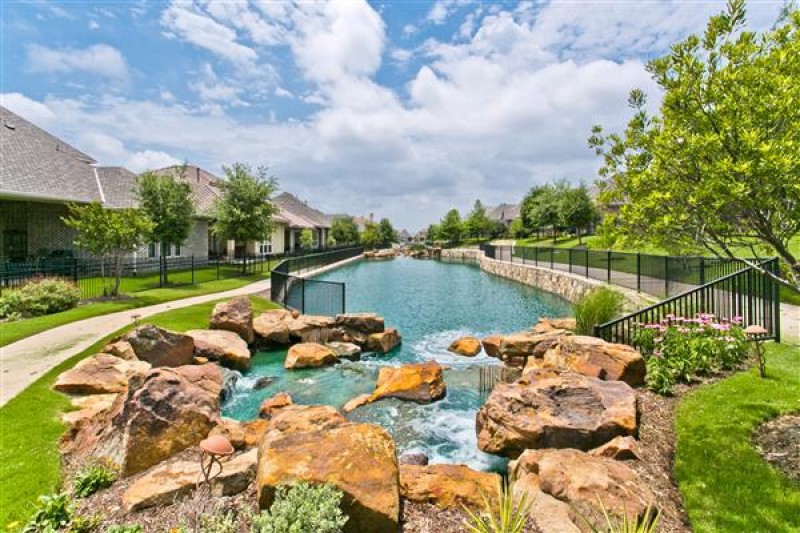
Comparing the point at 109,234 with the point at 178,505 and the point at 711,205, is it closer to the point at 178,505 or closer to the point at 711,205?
the point at 178,505

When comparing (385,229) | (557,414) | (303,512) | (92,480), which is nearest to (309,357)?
(92,480)

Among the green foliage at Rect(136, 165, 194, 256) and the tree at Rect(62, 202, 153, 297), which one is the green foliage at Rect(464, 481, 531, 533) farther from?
the green foliage at Rect(136, 165, 194, 256)

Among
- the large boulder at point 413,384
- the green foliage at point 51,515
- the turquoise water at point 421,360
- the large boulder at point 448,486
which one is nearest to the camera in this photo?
the green foliage at point 51,515

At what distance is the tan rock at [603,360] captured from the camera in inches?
285

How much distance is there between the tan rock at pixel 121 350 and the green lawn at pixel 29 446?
0.70 meters

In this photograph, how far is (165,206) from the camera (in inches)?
880

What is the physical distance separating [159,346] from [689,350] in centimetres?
1145

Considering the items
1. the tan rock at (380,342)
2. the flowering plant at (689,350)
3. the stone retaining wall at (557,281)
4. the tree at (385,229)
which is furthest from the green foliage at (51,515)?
the tree at (385,229)

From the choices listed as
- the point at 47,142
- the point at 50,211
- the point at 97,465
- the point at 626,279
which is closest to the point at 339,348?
the point at 97,465

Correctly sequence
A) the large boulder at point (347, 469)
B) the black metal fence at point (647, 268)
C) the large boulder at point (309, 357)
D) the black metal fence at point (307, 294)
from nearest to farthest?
1. the large boulder at point (347, 469)
2. the large boulder at point (309, 357)
3. the black metal fence at point (647, 268)
4. the black metal fence at point (307, 294)

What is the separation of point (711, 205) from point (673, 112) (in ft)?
3.86

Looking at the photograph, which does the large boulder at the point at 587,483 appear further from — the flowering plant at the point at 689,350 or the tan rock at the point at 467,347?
the tan rock at the point at 467,347

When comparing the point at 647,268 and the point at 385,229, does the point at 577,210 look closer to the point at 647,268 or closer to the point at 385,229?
the point at 647,268

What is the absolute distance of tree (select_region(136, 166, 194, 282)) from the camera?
22141 mm
